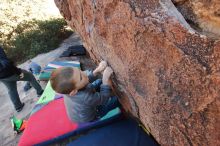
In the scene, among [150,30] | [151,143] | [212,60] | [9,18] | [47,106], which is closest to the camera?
[212,60]

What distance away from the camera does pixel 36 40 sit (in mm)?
11000

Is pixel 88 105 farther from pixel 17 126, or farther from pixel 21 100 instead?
pixel 21 100

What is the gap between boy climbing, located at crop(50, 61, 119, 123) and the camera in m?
3.63

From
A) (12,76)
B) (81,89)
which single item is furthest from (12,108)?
(81,89)

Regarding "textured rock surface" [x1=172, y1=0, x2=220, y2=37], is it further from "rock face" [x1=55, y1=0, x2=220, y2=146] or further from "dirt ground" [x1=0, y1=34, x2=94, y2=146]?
"dirt ground" [x1=0, y1=34, x2=94, y2=146]

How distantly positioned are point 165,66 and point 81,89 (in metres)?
1.38

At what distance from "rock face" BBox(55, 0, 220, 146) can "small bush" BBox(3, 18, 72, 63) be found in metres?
7.23

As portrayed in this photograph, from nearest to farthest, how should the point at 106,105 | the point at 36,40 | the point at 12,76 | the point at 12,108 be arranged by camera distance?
1. the point at 106,105
2. the point at 12,76
3. the point at 12,108
4. the point at 36,40

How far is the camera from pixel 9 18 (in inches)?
520

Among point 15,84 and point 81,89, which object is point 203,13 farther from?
point 15,84

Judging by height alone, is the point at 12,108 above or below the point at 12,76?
below

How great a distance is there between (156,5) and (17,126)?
16.0 ft

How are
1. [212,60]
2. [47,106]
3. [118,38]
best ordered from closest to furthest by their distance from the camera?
[212,60] → [118,38] → [47,106]

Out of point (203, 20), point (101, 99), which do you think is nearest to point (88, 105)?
point (101, 99)
